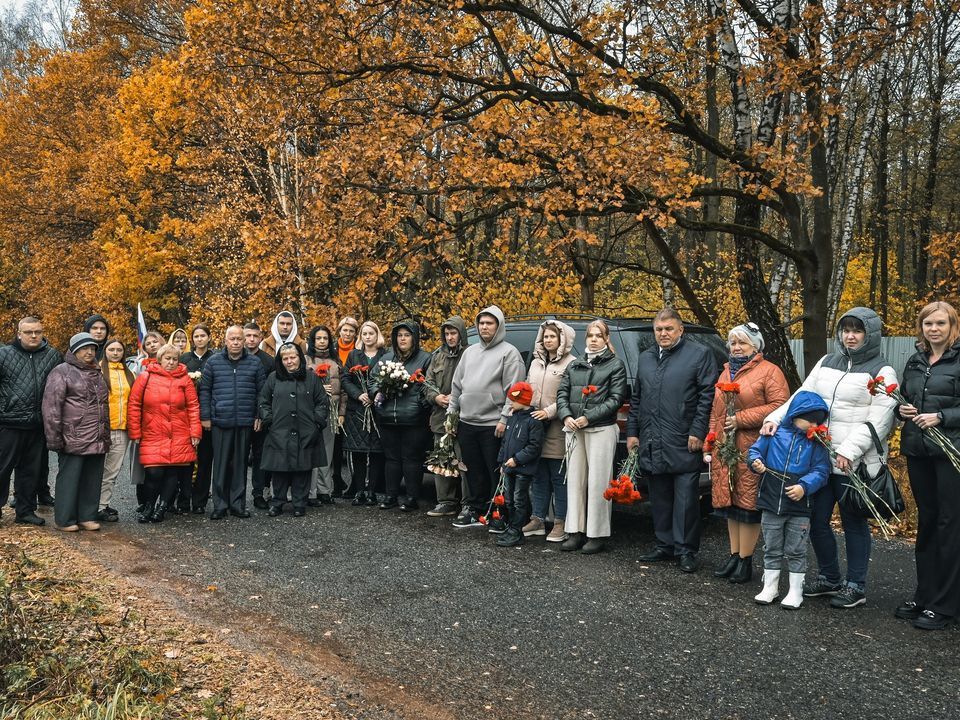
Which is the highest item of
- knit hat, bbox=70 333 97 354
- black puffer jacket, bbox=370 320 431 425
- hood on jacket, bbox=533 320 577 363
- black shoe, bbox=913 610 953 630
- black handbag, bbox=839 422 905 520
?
hood on jacket, bbox=533 320 577 363

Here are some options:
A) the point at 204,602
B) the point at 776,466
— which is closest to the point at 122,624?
the point at 204,602

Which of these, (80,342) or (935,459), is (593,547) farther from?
(80,342)

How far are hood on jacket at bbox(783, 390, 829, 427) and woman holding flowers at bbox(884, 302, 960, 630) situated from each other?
458mm

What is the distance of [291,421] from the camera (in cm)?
885

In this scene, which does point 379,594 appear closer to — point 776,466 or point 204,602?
point 204,602

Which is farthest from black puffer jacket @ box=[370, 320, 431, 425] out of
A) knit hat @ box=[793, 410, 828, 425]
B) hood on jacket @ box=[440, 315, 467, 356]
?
knit hat @ box=[793, 410, 828, 425]

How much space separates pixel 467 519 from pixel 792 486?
3.58 meters

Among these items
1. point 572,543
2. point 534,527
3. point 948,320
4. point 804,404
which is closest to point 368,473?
point 534,527

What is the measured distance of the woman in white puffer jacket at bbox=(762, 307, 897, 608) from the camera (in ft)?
18.2

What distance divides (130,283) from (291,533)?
1808 centimetres

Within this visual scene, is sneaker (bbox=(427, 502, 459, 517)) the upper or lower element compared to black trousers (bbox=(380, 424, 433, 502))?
lower

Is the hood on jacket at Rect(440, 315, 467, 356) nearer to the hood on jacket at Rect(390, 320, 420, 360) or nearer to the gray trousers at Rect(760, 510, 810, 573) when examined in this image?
the hood on jacket at Rect(390, 320, 420, 360)

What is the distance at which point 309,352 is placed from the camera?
1004 cm

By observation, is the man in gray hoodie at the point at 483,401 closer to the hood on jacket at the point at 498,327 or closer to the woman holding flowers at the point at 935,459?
the hood on jacket at the point at 498,327
